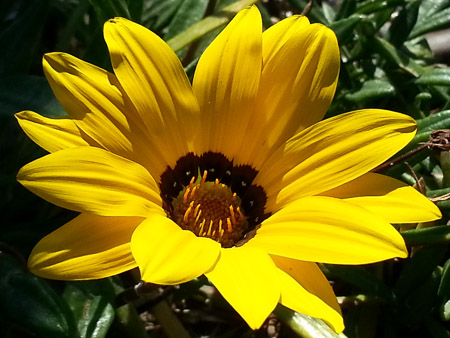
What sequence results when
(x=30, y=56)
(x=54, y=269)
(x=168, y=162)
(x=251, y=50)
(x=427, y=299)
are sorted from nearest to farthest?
1. (x=54, y=269)
2. (x=251, y=50)
3. (x=168, y=162)
4. (x=427, y=299)
5. (x=30, y=56)

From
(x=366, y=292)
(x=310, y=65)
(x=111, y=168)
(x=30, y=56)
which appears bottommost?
(x=366, y=292)

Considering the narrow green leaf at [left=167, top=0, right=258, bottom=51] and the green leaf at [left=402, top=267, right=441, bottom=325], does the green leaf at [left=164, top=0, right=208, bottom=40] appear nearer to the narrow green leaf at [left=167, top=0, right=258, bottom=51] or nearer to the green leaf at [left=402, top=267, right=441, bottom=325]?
the narrow green leaf at [left=167, top=0, right=258, bottom=51]

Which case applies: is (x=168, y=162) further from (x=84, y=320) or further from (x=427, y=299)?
(x=427, y=299)

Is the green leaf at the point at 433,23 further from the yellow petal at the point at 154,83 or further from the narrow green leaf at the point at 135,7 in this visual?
the yellow petal at the point at 154,83

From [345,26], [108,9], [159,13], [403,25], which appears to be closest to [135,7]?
[108,9]

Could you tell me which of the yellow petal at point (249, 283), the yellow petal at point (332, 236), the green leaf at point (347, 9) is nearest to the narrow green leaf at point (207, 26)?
the green leaf at point (347, 9)

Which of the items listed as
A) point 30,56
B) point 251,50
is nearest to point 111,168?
point 251,50
